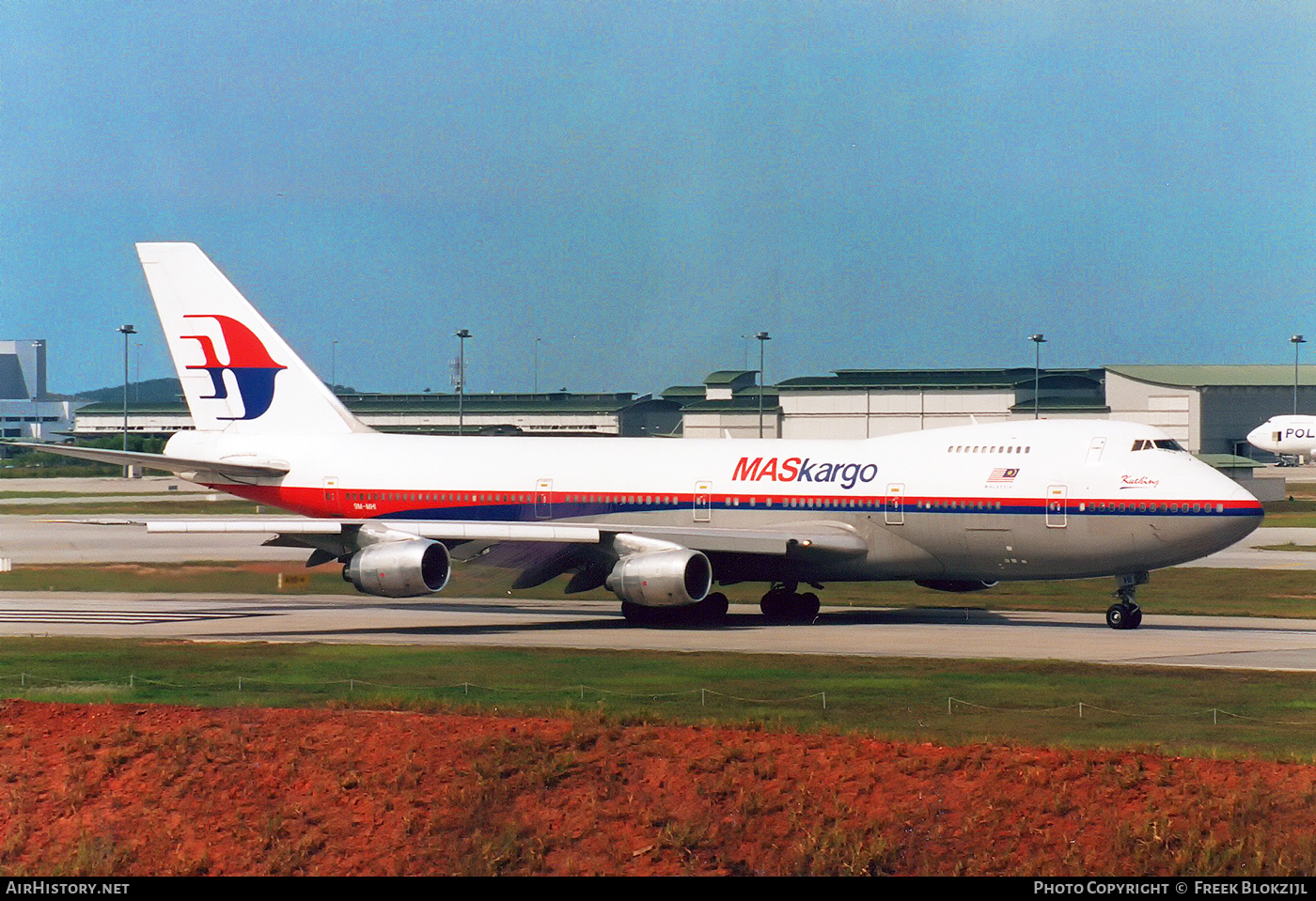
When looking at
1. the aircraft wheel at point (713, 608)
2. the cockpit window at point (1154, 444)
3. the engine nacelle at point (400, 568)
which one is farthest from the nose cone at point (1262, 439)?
the engine nacelle at point (400, 568)

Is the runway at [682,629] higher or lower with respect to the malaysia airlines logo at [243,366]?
lower

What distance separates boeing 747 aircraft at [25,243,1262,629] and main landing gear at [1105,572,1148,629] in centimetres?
5

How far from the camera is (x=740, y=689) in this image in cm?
2900

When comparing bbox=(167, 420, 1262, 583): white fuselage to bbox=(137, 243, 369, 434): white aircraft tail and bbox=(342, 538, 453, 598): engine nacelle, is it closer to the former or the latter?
bbox=(137, 243, 369, 434): white aircraft tail

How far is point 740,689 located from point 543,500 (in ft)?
56.3

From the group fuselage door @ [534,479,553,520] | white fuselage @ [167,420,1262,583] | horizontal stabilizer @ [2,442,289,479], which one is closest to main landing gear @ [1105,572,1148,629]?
white fuselage @ [167,420,1262,583]

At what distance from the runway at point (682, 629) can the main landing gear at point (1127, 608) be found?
1.20 feet

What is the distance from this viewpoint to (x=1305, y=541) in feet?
228

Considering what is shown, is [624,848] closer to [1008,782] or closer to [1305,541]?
[1008,782]

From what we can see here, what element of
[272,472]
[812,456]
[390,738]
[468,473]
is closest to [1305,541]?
[812,456]

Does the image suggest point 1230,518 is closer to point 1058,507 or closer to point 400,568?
point 1058,507

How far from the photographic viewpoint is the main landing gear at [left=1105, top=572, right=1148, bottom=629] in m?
39.8

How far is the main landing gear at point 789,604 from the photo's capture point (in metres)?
43.8

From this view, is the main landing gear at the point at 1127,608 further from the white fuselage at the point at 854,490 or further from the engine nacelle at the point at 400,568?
the engine nacelle at the point at 400,568
